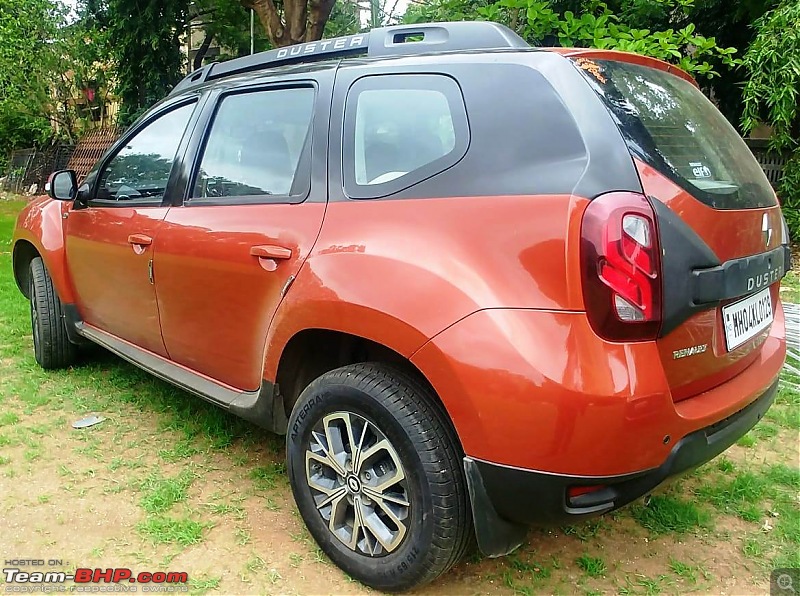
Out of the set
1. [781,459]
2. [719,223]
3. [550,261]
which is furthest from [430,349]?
[781,459]

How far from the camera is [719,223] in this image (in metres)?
1.96

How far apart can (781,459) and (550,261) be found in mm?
2252

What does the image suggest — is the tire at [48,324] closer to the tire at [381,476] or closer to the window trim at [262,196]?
the window trim at [262,196]

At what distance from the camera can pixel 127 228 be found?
3330 mm

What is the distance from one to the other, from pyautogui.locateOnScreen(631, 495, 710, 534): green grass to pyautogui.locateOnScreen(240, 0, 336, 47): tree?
7597mm

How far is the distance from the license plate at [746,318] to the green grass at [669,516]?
0.87m

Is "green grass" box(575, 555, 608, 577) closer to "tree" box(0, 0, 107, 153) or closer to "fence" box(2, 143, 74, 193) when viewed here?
"tree" box(0, 0, 107, 153)

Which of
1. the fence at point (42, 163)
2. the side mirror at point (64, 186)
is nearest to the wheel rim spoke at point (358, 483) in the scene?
the side mirror at point (64, 186)

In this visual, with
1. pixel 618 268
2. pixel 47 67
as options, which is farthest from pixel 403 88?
pixel 47 67

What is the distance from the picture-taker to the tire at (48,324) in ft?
13.9

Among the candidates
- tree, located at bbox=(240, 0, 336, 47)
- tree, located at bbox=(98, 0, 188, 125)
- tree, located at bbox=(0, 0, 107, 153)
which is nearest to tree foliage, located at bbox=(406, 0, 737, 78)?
tree, located at bbox=(240, 0, 336, 47)

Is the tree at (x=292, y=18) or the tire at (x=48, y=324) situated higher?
the tree at (x=292, y=18)

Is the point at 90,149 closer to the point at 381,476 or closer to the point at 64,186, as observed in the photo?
the point at 64,186

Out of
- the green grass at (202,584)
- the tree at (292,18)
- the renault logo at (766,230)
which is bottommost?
the green grass at (202,584)
